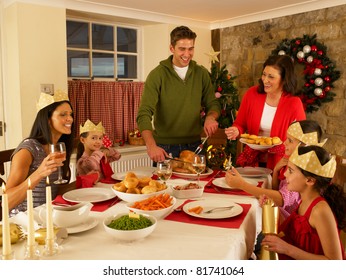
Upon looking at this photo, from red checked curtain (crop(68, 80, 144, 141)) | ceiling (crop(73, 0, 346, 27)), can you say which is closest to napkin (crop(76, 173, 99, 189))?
red checked curtain (crop(68, 80, 144, 141))

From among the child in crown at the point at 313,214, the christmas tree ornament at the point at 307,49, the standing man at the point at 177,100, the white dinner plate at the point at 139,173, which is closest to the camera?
the child in crown at the point at 313,214

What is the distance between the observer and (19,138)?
364 cm

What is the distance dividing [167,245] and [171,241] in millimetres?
37

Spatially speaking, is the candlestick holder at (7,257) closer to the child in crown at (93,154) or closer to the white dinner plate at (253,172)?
the child in crown at (93,154)

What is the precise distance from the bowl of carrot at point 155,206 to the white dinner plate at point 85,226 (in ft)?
0.45

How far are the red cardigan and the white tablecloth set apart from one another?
108 centimetres

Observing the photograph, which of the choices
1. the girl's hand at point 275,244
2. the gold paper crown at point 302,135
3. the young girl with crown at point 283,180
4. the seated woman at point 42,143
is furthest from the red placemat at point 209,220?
the seated woman at point 42,143

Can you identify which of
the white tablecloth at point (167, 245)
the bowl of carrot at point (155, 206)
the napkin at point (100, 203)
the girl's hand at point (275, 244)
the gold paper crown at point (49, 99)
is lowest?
A: the girl's hand at point (275, 244)

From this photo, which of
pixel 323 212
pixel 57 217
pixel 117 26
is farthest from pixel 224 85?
pixel 57 217

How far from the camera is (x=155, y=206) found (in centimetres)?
142

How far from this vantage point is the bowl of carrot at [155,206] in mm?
1379

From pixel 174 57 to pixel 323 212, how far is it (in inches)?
65.6

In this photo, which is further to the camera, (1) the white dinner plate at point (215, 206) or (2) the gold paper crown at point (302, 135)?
(2) the gold paper crown at point (302, 135)

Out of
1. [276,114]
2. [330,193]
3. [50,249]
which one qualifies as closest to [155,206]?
[50,249]
